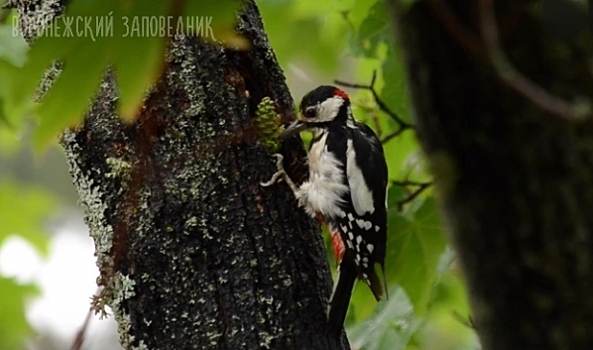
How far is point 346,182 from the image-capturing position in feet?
9.25

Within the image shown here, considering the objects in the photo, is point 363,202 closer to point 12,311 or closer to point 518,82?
point 518,82

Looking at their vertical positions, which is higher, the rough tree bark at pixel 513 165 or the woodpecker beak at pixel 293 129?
the woodpecker beak at pixel 293 129

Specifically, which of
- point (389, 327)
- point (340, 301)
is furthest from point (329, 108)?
point (340, 301)

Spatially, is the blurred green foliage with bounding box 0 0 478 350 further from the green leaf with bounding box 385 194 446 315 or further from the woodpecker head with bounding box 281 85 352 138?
the woodpecker head with bounding box 281 85 352 138

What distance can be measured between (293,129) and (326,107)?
0.54 m

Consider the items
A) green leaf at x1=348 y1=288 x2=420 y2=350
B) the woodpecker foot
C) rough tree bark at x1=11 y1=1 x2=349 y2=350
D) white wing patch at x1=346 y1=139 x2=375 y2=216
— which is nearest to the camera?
rough tree bark at x1=11 y1=1 x2=349 y2=350

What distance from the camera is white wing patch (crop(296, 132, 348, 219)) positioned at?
8.13 feet

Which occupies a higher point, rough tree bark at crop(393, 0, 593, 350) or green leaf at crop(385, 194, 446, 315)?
rough tree bark at crop(393, 0, 593, 350)

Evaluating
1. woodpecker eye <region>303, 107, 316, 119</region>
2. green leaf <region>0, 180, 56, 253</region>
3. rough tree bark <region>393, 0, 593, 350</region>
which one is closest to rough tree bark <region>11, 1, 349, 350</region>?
woodpecker eye <region>303, 107, 316, 119</region>

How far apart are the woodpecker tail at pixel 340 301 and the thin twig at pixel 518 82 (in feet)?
A: 3.90

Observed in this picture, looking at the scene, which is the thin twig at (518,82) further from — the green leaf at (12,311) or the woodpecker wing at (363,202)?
the green leaf at (12,311)

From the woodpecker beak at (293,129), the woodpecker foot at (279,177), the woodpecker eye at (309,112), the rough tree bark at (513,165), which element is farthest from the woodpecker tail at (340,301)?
the rough tree bark at (513,165)

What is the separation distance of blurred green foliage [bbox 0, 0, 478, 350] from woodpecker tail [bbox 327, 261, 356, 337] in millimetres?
Result: 174

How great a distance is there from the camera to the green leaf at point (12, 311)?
4.06 metres
